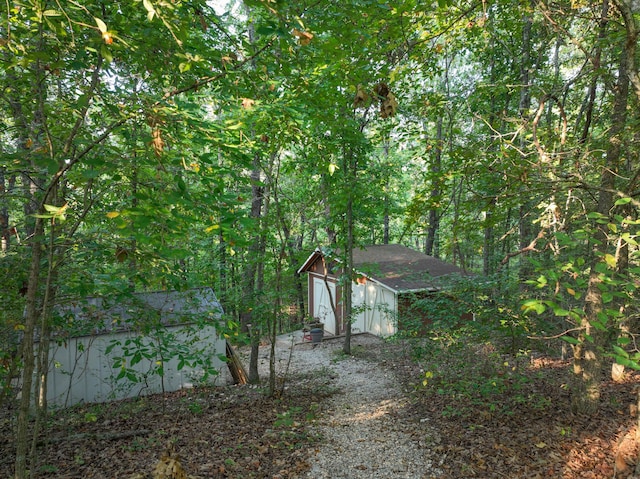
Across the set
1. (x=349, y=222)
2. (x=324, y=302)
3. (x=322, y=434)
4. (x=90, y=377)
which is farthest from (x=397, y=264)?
(x=90, y=377)

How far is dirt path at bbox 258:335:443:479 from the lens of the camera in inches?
197

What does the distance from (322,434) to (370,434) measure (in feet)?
2.51

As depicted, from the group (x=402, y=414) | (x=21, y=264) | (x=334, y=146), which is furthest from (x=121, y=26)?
(x=402, y=414)

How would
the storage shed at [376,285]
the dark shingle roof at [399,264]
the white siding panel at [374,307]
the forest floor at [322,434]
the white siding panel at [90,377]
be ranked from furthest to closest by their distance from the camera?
1. the white siding panel at [374,307]
2. the dark shingle roof at [399,264]
3. the storage shed at [376,285]
4. the white siding panel at [90,377]
5. the forest floor at [322,434]

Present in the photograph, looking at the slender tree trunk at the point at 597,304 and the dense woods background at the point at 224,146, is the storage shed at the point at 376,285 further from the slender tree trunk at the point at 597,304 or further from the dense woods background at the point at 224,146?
the slender tree trunk at the point at 597,304

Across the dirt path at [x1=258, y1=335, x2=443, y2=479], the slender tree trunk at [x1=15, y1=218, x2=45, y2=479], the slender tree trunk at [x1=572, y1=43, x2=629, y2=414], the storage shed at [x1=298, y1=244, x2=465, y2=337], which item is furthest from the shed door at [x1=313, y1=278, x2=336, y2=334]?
the slender tree trunk at [x1=15, y1=218, x2=45, y2=479]

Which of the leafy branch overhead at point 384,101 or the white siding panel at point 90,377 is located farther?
the white siding panel at point 90,377

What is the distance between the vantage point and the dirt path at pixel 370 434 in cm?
500

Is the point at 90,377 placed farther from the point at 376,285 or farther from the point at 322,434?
the point at 376,285

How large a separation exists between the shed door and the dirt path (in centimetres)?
689

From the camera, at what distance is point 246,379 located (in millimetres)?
10062

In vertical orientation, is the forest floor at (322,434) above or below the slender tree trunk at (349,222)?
below

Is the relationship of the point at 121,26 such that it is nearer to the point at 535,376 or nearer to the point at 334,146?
the point at 334,146

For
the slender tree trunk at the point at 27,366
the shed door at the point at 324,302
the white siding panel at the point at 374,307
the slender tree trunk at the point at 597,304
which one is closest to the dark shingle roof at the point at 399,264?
the white siding panel at the point at 374,307
